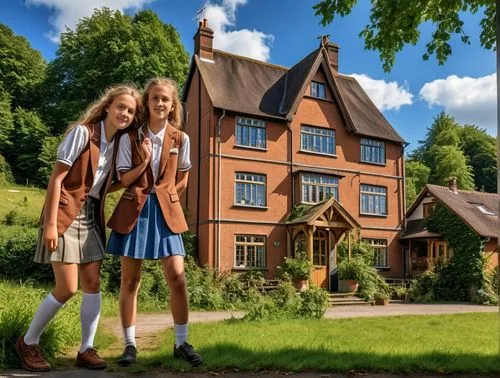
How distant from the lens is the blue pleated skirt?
4051mm

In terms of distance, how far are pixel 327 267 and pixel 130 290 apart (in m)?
19.1

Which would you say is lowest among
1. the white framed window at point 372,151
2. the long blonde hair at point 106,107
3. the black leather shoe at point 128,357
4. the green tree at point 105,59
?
the black leather shoe at point 128,357

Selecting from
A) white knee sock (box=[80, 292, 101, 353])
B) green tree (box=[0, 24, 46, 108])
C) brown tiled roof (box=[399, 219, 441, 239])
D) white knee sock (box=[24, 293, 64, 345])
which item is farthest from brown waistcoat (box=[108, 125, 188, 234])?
green tree (box=[0, 24, 46, 108])

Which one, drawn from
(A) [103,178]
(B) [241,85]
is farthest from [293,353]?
(B) [241,85]

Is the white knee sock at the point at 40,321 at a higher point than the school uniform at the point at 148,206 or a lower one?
lower

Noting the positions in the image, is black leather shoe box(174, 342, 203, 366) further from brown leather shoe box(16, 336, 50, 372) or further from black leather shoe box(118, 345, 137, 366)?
brown leather shoe box(16, 336, 50, 372)

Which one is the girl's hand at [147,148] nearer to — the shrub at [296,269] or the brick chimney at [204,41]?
the shrub at [296,269]

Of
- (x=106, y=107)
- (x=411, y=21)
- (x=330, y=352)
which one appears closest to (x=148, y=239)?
(x=106, y=107)

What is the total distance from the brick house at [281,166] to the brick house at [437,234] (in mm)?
868

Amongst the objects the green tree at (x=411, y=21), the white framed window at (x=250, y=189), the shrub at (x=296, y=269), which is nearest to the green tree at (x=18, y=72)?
the white framed window at (x=250, y=189)

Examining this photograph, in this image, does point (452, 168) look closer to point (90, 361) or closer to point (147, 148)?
point (147, 148)

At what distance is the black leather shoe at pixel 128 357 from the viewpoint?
4020 mm

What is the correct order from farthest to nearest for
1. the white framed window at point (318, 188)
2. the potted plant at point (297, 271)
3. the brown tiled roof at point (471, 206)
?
the white framed window at point (318, 188) < the brown tiled roof at point (471, 206) < the potted plant at point (297, 271)

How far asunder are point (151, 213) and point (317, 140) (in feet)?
68.0
